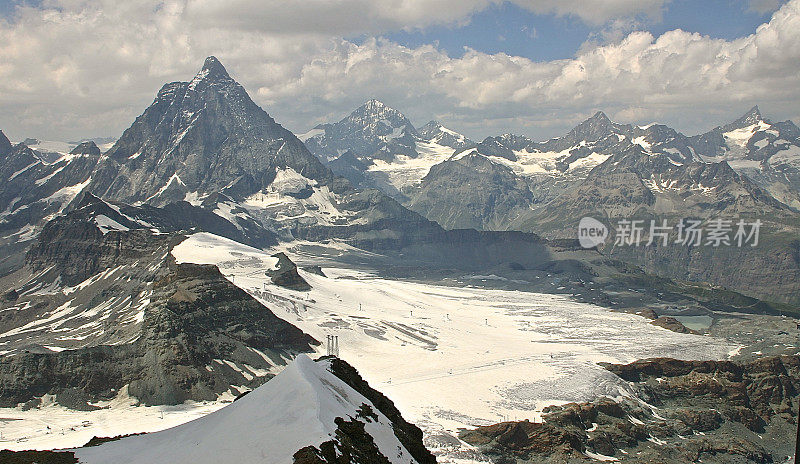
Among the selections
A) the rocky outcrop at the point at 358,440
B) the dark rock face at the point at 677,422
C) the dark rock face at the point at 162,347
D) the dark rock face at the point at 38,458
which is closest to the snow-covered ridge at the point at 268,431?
the rocky outcrop at the point at 358,440

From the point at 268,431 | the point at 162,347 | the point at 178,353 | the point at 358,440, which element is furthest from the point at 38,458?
the point at 162,347

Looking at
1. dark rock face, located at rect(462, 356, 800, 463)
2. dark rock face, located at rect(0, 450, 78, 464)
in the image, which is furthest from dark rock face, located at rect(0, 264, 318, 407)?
dark rock face, located at rect(0, 450, 78, 464)

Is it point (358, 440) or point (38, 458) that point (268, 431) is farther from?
point (38, 458)

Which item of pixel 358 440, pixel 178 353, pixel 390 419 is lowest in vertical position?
pixel 178 353

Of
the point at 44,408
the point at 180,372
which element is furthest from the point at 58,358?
the point at 180,372

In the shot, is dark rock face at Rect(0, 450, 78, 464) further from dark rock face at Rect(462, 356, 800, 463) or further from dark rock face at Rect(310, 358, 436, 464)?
dark rock face at Rect(462, 356, 800, 463)

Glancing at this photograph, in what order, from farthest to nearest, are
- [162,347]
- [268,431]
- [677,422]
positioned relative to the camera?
[162,347] → [677,422] → [268,431]
